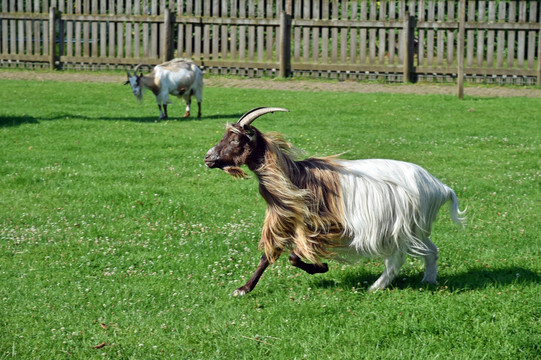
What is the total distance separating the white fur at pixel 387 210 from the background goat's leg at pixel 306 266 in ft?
0.97

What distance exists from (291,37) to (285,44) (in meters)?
0.79

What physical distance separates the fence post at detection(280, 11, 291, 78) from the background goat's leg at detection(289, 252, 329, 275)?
15.5 meters

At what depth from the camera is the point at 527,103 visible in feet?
54.9

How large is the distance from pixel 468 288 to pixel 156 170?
581 centimetres

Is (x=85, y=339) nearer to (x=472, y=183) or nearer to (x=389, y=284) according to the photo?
(x=389, y=284)

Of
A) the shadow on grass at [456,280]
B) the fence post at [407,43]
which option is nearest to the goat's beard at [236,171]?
the shadow on grass at [456,280]

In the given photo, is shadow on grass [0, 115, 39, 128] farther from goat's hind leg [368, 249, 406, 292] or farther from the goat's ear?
goat's hind leg [368, 249, 406, 292]

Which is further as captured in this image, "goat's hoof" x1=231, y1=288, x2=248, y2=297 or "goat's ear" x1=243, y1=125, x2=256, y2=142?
"goat's hoof" x1=231, y1=288, x2=248, y2=297

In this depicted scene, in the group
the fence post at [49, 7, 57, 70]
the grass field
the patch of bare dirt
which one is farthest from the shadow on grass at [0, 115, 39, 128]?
the fence post at [49, 7, 57, 70]

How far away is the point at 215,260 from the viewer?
22.8 ft

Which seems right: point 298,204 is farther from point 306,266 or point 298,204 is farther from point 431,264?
point 431,264

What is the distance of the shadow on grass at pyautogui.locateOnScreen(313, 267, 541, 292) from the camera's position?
617 cm

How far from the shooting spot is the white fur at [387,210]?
5879 millimetres

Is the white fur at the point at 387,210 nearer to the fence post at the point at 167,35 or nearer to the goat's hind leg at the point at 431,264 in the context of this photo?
the goat's hind leg at the point at 431,264
